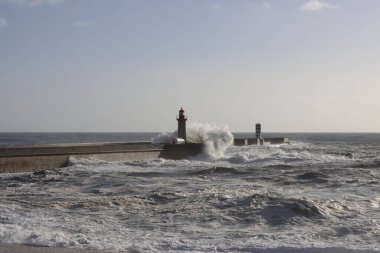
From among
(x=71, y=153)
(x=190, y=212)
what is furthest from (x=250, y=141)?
(x=190, y=212)

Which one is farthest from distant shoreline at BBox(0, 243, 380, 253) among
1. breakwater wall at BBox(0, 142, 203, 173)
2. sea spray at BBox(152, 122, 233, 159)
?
sea spray at BBox(152, 122, 233, 159)

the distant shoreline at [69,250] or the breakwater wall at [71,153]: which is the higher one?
the breakwater wall at [71,153]

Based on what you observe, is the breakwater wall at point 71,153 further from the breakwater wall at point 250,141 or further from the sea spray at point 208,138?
the breakwater wall at point 250,141

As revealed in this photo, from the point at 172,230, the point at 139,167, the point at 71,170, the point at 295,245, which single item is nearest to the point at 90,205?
the point at 172,230

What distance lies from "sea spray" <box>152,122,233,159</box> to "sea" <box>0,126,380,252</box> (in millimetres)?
11939

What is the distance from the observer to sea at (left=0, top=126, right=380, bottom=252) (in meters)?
7.77

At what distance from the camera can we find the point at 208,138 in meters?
33.3

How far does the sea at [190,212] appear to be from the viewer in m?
7.77

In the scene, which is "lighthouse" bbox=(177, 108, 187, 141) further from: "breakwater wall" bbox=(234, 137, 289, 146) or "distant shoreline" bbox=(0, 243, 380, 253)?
→ "distant shoreline" bbox=(0, 243, 380, 253)

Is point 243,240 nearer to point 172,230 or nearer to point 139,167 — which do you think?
point 172,230

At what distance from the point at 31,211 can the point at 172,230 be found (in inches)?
122

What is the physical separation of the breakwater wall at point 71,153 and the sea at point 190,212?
997mm

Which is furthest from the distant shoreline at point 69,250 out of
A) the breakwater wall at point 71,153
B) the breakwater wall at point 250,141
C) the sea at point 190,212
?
the breakwater wall at point 250,141

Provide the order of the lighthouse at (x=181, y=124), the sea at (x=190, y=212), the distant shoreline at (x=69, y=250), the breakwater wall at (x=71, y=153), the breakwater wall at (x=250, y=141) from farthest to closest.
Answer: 1. the breakwater wall at (x=250, y=141)
2. the lighthouse at (x=181, y=124)
3. the breakwater wall at (x=71, y=153)
4. the sea at (x=190, y=212)
5. the distant shoreline at (x=69, y=250)
